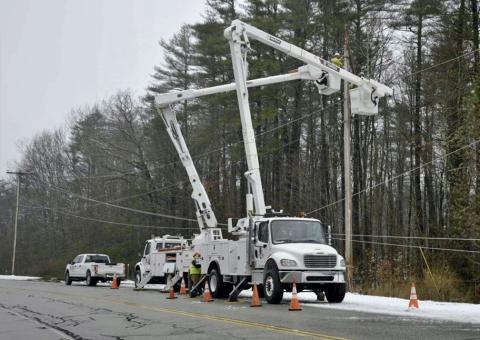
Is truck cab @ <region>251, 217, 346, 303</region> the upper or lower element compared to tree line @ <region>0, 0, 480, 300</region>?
lower

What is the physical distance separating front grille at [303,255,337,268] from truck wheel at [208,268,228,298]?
14.6 feet

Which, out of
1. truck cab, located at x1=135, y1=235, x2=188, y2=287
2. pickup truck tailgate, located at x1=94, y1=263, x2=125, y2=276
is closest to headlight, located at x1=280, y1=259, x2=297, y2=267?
truck cab, located at x1=135, y1=235, x2=188, y2=287

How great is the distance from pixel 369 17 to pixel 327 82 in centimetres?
1128

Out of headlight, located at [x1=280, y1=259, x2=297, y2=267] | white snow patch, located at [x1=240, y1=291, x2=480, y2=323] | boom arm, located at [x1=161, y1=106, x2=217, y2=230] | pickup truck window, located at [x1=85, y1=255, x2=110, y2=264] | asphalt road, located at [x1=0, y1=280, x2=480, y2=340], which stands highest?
boom arm, located at [x1=161, y1=106, x2=217, y2=230]

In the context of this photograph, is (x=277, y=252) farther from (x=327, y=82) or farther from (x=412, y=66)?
(x=412, y=66)

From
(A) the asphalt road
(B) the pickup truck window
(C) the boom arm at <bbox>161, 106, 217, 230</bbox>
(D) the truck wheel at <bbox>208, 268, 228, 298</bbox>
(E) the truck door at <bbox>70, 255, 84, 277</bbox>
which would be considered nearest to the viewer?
(A) the asphalt road

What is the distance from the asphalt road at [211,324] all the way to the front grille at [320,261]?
1191 mm

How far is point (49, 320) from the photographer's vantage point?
15359mm

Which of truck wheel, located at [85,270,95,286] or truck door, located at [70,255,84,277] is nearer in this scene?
truck wheel, located at [85,270,95,286]

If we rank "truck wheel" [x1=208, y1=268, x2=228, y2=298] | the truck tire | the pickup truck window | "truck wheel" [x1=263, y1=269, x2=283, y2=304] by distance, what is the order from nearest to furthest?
1. "truck wheel" [x1=263, y1=269, x2=283, y2=304]
2. "truck wheel" [x1=208, y1=268, x2=228, y2=298]
3. the truck tire
4. the pickup truck window

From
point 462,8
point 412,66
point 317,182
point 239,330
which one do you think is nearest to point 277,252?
point 239,330

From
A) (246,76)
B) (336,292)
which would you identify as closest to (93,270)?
(246,76)

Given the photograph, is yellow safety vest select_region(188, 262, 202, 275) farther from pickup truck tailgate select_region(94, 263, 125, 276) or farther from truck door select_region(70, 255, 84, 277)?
truck door select_region(70, 255, 84, 277)

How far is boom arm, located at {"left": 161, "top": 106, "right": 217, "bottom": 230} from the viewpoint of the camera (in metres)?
24.4
